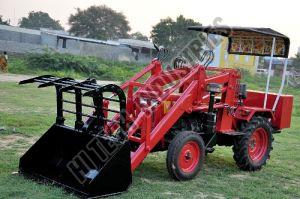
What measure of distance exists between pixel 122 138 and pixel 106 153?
0.94 feet

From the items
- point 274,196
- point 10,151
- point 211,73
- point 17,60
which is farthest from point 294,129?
point 17,60

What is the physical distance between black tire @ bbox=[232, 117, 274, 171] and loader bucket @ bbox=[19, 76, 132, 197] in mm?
2450

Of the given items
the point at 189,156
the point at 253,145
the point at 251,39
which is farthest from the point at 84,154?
the point at 251,39

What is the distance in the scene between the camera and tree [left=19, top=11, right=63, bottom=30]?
105875 mm

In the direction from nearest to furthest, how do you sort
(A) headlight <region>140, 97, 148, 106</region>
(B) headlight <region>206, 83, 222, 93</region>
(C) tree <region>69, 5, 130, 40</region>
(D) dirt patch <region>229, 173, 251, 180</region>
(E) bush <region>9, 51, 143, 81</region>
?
(B) headlight <region>206, 83, 222, 93</region>, (A) headlight <region>140, 97, 148, 106</region>, (D) dirt patch <region>229, 173, 251, 180</region>, (E) bush <region>9, 51, 143, 81</region>, (C) tree <region>69, 5, 130, 40</region>

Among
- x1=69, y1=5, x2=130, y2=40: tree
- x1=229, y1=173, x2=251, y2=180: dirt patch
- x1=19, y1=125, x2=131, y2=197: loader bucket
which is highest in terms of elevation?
x1=69, y1=5, x2=130, y2=40: tree

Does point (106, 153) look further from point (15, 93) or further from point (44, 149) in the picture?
point (15, 93)

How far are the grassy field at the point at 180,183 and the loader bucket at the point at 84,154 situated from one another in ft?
0.67

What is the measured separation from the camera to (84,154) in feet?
20.0

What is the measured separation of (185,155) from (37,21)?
105m

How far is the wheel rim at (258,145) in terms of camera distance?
26.5 feet

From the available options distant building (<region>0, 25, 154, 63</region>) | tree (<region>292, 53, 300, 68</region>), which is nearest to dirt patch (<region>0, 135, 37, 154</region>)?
distant building (<region>0, 25, 154, 63</region>)

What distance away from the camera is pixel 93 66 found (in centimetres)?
3372

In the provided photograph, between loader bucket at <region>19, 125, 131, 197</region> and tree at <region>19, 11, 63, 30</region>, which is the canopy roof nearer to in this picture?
loader bucket at <region>19, 125, 131, 197</region>
